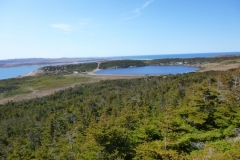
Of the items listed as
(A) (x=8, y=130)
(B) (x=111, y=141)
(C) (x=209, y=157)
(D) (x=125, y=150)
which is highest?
(C) (x=209, y=157)

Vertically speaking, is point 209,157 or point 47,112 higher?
point 209,157

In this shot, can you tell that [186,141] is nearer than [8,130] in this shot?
Yes

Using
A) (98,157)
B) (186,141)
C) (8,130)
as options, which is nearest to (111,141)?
(98,157)

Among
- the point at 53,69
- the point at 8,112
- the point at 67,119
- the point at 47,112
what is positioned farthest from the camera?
the point at 53,69

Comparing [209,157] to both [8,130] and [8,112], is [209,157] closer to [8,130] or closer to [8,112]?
[8,130]

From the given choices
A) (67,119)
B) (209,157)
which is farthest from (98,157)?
(67,119)

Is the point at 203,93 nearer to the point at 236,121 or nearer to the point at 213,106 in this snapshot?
the point at 213,106

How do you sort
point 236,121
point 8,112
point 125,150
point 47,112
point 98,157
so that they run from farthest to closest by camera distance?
1. point 8,112
2. point 47,112
3. point 236,121
4. point 125,150
5. point 98,157

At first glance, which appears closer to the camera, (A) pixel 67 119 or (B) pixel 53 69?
(A) pixel 67 119

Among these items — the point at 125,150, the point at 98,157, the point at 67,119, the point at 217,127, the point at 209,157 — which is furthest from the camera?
the point at 67,119
